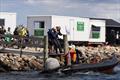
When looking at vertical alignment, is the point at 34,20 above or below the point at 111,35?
above

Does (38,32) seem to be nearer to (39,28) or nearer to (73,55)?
(39,28)

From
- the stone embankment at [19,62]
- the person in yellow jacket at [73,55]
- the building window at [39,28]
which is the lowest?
the stone embankment at [19,62]

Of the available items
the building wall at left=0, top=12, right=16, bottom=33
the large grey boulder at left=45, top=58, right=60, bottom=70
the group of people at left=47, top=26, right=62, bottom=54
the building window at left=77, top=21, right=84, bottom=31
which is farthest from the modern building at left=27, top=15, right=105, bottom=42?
the large grey boulder at left=45, top=58, right=60, bottom=70

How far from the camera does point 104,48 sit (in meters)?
49.2

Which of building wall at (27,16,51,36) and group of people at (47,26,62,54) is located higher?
building wall at (27,16,51,36)

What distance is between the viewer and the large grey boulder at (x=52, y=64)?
1222 inches

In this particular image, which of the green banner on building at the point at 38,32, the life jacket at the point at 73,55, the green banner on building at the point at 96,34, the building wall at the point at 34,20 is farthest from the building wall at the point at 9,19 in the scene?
the life jacket at the point at 73,55

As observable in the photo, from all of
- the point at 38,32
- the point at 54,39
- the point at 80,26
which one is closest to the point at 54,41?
the point at 54,39

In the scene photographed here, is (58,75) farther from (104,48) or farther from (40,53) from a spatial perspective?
(104,48)

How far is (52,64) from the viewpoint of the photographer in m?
31.0

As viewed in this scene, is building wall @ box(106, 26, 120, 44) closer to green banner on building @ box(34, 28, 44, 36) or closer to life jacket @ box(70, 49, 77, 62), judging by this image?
green banner on building @ box(34, 28, 44, 36)

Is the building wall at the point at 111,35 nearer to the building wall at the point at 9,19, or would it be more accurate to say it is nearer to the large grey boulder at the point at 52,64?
the building wall at the point at 9,19

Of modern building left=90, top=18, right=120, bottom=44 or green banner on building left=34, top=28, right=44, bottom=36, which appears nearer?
green banner on building left=34, top=28, right=44, bottom=36

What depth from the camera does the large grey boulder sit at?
31047 mm
